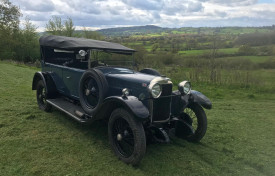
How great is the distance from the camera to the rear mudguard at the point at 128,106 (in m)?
3.30

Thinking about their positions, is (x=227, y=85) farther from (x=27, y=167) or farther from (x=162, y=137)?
(x=27, y=167)

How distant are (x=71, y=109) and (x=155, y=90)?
2.27 metres

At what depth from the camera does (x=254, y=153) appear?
A: 414 cm

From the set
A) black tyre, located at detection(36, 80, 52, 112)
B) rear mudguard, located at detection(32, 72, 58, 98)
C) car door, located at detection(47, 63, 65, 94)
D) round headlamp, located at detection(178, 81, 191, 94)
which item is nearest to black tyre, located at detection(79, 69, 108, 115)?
car door, located at detection(47, 63, 65, 94)

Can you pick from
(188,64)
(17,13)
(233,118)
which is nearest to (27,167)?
(233,118)

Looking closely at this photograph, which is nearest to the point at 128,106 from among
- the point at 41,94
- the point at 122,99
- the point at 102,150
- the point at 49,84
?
the point at 122,99

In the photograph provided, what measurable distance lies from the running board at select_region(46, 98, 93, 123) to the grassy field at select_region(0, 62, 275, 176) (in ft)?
1.27

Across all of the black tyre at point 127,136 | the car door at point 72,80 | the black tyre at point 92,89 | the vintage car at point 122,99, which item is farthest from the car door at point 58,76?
the black tyre at point 127,136

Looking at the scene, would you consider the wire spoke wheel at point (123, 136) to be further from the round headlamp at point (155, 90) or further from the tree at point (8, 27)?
the tree at point (8, 27)

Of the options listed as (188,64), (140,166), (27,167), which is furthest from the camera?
(188,64)

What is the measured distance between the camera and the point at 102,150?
3.90 metres

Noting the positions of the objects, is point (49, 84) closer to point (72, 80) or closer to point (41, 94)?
point (41, 94)

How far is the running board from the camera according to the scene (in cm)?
437

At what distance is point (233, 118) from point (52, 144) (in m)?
5.07
